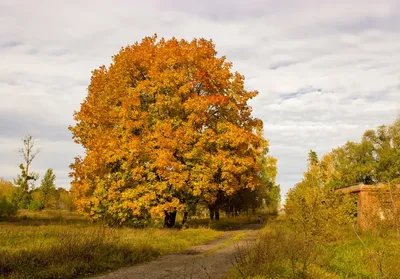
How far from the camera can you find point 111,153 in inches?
866

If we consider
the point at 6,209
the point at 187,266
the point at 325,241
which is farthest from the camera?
the point at 6,209

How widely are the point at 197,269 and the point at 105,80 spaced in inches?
719

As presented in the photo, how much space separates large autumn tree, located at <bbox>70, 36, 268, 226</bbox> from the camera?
72.2ft

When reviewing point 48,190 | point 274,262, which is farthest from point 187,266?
point 48,190

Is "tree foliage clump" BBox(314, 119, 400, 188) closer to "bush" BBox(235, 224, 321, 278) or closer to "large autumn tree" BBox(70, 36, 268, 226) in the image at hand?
"large autumn tree" BBox(70, 36, 268, 226)

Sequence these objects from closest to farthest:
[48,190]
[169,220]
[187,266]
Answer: [187,266], [169,220], [48,190]

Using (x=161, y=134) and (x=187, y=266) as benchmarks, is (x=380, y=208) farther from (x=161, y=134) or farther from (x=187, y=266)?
(x=187, y=266)

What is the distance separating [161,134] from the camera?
73.1 ft

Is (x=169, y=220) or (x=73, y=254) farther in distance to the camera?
(x=169, y=220)

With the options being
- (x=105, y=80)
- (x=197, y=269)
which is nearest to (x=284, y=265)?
(x=197, y=269)

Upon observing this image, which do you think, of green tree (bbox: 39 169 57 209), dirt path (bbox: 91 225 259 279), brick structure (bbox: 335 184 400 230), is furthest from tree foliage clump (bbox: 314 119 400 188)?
dirt path (bbox: 91 225 259 279)

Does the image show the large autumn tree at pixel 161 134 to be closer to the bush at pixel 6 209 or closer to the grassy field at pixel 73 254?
the grassy field at pixel 73 254

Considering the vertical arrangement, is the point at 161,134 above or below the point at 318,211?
above

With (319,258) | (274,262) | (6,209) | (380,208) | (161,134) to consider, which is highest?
(161,134)
